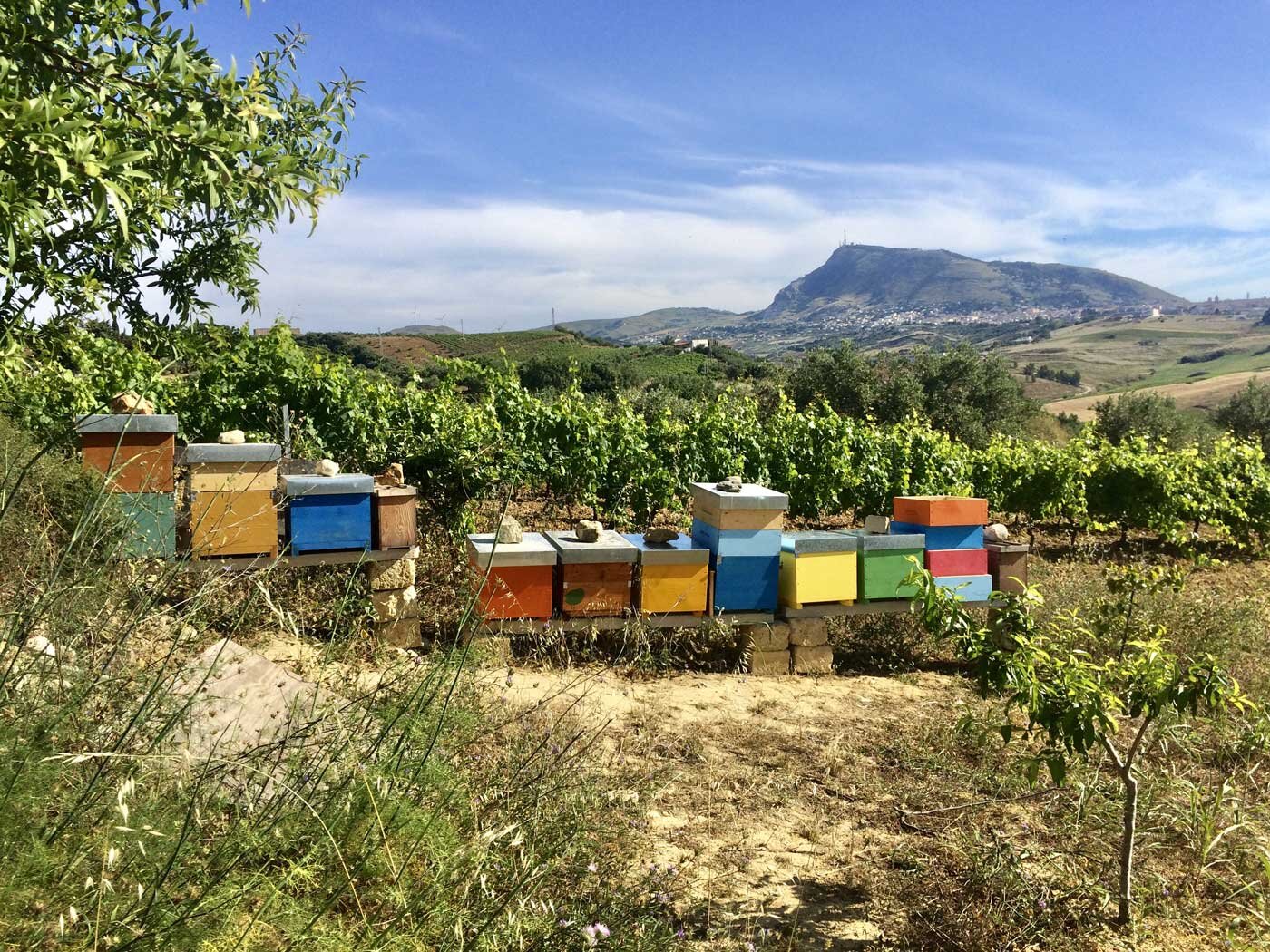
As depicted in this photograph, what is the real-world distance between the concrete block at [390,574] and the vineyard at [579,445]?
124 cm

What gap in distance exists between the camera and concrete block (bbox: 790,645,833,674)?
21.2 ft

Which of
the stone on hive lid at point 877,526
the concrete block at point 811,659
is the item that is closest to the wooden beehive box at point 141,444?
the concrete block at point 811,659

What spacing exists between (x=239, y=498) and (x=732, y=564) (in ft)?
Result: 10.9

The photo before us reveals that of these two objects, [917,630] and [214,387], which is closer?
[917,630]

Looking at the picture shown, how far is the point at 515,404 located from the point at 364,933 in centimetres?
764

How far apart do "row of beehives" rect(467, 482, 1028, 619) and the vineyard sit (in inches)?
59.8

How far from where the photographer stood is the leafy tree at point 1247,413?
1243 inches

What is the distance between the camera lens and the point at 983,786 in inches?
171

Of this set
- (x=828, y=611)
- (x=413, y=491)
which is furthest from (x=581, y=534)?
(x=828, y=611)

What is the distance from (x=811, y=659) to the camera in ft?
21.3

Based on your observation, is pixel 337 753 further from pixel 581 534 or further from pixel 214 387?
pixel 214 387

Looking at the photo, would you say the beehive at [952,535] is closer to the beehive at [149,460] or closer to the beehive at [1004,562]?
the beehive at [1004,562]

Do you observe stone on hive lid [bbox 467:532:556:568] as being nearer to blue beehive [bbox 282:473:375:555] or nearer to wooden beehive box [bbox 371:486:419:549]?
wooden beehive box [bbox 371:486:419:549]

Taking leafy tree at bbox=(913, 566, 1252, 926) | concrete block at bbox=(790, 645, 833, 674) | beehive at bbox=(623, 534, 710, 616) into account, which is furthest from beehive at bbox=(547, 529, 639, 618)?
leafy tree at bbox=(913, 566, 1252, 926)
